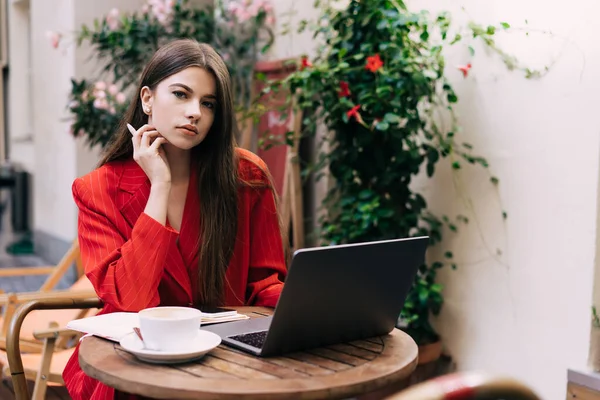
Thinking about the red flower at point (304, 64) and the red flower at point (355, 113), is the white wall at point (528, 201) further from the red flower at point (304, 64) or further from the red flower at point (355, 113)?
the red flower at point (304, 64)

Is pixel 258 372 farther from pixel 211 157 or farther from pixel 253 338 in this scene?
pixel 211 157

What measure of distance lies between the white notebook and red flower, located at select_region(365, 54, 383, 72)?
1496mm

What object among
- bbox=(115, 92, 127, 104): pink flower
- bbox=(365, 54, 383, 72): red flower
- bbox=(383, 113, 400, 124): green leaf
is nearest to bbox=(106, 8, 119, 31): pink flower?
bbox=(115, 92, 127, 104): pink flower

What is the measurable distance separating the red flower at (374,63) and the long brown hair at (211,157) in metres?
1.05

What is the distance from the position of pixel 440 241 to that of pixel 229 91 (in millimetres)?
1552

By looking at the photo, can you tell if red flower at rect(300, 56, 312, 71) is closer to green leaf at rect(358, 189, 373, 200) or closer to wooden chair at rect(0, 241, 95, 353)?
green leaf at rect(358, 189, 373, 200)

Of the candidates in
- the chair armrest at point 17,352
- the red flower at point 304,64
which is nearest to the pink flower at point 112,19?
the red flower at point 304,64

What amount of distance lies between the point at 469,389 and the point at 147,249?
102 cm

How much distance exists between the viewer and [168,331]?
125 cm

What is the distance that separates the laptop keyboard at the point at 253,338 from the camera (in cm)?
138

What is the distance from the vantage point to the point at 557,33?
251 centimetres

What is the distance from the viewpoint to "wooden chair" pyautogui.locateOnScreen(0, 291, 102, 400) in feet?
6.00

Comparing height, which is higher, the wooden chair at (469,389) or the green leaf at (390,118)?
the green leaf at (390,118)

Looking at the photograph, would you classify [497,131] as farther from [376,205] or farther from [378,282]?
[378,282]
